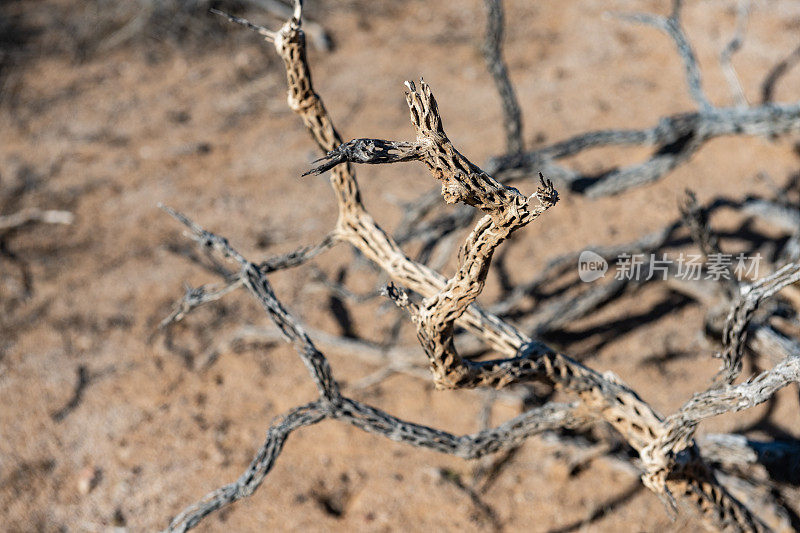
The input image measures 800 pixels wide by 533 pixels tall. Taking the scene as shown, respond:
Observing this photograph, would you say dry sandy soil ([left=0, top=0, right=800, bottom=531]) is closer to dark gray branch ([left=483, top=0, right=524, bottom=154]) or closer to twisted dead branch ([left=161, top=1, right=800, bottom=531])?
dark gray branch ([left=483, top=0, right=524, bottom=154])

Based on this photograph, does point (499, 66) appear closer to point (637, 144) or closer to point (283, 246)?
point (637, 144)

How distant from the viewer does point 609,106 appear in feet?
16.4

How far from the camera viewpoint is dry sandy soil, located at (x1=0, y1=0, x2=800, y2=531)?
296cm

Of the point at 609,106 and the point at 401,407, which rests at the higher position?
the point at 609,106

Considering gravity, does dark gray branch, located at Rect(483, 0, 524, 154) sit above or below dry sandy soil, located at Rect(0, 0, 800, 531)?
above

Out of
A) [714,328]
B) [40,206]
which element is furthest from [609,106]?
[40,206]

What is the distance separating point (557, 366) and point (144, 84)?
4.84m

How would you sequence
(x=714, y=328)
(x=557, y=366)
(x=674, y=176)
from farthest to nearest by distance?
(x=674, y=176), (x=714, y=328), (x=557, y=366)

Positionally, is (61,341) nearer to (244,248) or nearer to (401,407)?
(244,248)

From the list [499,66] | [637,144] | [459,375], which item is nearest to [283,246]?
[499,66]

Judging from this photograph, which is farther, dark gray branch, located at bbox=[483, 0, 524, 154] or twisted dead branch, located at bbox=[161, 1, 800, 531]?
dark gray branch, located at bbox=[483, 0, 524, 154]

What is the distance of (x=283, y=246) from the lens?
4180 mm

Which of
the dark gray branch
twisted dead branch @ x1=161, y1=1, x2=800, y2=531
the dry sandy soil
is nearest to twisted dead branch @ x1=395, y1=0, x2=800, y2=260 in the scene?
the dark gray branch

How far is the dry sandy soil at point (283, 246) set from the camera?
117 inches
